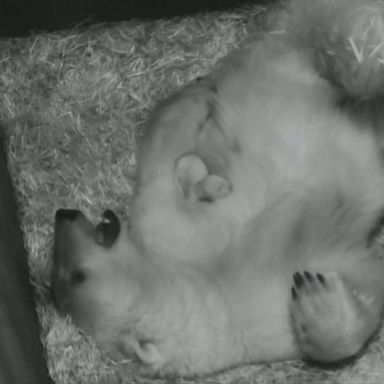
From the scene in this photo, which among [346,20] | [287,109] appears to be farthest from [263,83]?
[346,20]

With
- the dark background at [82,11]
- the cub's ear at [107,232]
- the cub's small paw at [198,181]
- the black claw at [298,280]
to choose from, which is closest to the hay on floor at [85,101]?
the dark background at [82,11]

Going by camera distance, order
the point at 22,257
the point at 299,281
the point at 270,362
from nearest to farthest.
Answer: the point at 299,281 → the point at 270,362 → the point at 22,257

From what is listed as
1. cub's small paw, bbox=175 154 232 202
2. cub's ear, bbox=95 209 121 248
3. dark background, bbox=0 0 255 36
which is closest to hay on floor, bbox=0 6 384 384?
dark background, bbox=0 0 255 36

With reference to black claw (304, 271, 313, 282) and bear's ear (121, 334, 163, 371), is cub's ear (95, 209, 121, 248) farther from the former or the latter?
black claw (304, 271, 313, 282)

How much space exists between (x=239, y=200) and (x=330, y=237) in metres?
0.30

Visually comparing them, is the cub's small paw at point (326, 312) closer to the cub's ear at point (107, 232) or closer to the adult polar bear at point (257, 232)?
the adult polar bear at point (257, 232)

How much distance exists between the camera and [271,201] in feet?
8.90

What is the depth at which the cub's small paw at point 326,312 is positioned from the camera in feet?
8.80

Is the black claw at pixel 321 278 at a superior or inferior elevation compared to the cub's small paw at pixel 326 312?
superior

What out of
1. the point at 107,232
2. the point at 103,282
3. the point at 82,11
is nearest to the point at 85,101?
the point at 82,11

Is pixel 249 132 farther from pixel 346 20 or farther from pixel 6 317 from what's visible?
pixel 6 317

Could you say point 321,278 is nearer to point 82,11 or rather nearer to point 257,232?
point 257,232

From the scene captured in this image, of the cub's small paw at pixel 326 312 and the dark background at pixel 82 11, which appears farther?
the dark background at pixel 82 11

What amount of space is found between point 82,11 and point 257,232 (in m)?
1.12
